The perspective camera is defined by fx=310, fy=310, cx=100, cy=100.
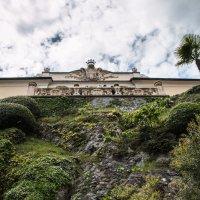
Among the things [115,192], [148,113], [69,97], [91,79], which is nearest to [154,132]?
[148,113]

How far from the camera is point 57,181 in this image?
38.3 ft

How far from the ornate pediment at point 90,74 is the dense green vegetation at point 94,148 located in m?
14.7

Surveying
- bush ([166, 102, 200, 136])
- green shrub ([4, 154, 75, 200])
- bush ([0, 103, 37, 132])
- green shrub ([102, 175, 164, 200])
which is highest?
bush ([0, 103, 37, 132])

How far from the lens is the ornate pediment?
120 ft

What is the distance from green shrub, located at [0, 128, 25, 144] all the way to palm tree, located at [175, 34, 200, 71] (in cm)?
1299

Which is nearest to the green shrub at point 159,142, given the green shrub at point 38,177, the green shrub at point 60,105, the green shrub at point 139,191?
the green shrub at point 139,191

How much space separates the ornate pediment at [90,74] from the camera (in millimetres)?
36594

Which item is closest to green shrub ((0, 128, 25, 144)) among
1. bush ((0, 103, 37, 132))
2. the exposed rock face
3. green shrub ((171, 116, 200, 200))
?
bush ((0, 103, 37, 132))

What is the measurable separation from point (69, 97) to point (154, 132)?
10.7 m

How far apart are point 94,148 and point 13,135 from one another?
4.47 metres

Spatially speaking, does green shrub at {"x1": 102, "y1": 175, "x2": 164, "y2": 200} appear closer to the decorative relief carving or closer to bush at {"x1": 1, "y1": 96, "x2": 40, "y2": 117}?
bush at {"x1": 1, "y1": 96, "x2": 40, "y2": 117}

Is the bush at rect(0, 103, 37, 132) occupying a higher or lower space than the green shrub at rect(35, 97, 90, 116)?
lower

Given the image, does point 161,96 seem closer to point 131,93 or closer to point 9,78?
point 131,93

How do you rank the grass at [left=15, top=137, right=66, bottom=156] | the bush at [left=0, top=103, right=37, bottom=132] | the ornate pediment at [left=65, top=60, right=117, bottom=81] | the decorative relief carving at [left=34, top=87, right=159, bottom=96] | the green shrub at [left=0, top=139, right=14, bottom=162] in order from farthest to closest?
the ornate pediment at [left=65, top=60, right=117, bottom=81], the decorative relief carving at [left=34, top=87, right=159, bottom=96], the bush at [left=0, top=103, right=37, bottom=132], the grass at [left=15, top=137, right=66, bottom=156], the green shrub at [left=0, top=139, right=14, bottom=162]
